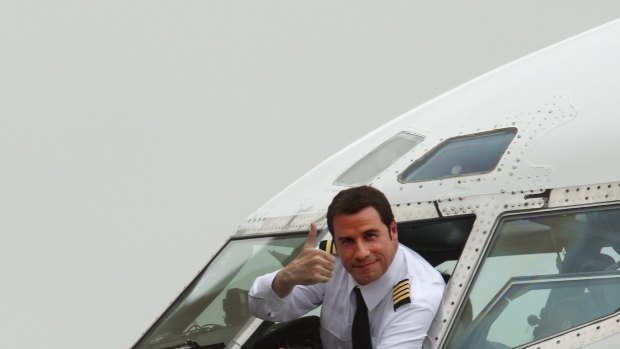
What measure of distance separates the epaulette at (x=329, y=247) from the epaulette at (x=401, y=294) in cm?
64

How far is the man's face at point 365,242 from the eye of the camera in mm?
6172

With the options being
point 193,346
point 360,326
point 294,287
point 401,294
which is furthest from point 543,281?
point 193,346

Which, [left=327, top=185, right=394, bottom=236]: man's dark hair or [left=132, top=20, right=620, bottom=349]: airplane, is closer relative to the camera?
[left=132, top=20, right=620, bottom=349]: airplane

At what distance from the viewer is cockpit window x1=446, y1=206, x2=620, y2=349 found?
5.98m

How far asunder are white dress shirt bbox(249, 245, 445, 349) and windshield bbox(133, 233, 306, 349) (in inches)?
26.7

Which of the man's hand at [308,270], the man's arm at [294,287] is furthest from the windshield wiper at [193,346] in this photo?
the man's hand at [308,270]

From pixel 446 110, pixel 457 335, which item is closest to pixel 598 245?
pixel 457 335

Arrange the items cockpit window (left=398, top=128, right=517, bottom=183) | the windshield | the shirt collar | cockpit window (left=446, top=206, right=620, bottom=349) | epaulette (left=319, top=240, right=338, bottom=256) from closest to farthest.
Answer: cockpit window (left=446, top=206, right=620, bottom=349) → the shirt collar → cockpit window (left=398, top=128, right=517, bottom=183) → epaulette (left=319, top=240, right=338, bottom=256) → the windshield

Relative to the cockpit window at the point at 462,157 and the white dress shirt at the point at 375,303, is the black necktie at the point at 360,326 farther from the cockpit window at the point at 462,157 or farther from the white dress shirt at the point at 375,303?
the cockpit window at the point at 462,157

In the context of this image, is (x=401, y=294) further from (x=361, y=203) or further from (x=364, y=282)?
(x=361, y=203)

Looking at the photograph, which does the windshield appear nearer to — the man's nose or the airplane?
the airplane

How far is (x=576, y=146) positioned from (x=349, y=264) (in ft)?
4.91

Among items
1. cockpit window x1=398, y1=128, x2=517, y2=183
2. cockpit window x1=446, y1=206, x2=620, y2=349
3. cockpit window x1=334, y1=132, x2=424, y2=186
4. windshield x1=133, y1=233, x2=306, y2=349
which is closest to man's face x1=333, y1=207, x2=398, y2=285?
cockpit window x1=446, y1=206, x2=620, y2=349

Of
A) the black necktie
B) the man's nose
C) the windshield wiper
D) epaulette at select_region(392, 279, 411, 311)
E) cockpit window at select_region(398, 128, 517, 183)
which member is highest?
cockpit window at select_region(398, 128, 517, 183)
